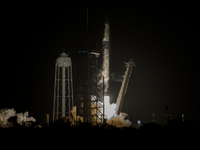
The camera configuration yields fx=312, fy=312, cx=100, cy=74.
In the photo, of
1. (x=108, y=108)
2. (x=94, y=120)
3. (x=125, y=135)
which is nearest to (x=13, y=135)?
(x=125, y=135)

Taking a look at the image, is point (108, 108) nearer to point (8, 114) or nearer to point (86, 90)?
point (86, 90)

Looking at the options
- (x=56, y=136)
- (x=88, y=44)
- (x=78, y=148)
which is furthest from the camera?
(x=88, y=44)

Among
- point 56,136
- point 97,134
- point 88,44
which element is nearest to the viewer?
point 56,136

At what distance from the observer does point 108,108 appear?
1909 inches

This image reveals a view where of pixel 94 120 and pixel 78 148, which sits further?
pixel 94 120

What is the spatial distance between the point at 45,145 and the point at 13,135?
2.00 meters

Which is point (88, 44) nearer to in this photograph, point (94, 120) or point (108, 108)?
point (94, 120)

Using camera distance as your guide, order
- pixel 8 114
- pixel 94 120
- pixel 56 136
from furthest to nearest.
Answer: pixel 8 114
pixel 94 120
pixel 56 136

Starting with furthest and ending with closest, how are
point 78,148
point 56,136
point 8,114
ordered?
point 8,114 → point 56,136 → point 78,148

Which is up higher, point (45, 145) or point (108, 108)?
point (108, 108)

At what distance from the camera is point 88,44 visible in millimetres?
36875

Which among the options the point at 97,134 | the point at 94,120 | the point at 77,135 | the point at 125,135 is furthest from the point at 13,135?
the point at 94,120

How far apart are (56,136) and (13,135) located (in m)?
2.21

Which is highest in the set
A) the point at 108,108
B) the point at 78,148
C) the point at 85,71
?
the point at 85,71
